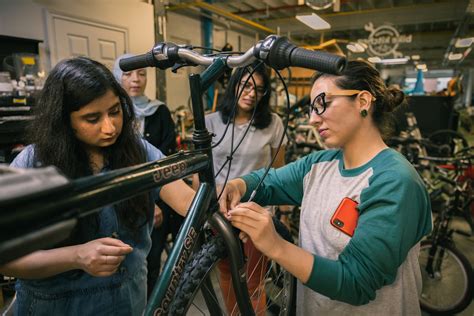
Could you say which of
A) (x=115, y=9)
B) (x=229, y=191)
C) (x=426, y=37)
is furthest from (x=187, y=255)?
(x=426, y=37)

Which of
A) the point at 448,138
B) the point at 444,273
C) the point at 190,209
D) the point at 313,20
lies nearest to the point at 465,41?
the point at 448,138

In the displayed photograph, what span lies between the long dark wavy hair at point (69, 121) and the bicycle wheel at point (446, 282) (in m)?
2.28

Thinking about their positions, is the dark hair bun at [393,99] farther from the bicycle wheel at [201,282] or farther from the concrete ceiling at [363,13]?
the concrete ceiling at [363,13]

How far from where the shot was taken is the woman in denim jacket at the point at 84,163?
2.75ft

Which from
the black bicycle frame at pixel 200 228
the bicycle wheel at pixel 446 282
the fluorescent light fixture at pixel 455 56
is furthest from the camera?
the fluorescent light fixture at pixel 455 56

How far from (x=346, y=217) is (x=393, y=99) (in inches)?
17.0

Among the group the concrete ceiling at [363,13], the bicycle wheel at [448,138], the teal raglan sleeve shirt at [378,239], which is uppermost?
the concrete ceiling at [363,13]

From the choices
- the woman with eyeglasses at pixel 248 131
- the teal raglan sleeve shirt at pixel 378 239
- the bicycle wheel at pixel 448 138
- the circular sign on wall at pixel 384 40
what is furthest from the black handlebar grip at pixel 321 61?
the circular sign on wall at pixel 384 40

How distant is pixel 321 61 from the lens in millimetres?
587

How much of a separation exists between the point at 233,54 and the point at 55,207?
0.53 metres

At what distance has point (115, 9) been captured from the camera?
382 cm

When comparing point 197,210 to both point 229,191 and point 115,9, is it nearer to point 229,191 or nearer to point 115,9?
point 229,191

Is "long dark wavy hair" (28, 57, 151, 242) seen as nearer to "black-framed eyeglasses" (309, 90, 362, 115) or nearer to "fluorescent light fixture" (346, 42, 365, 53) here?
"black-framed eyeglasses" (309, 90, 362, 115)

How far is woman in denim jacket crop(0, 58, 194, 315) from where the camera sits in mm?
838
